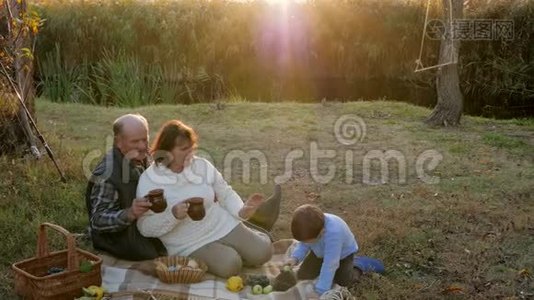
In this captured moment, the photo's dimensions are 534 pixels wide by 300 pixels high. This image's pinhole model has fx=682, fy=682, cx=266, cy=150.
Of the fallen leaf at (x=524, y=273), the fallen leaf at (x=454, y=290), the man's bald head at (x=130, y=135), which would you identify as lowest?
the fallen leaf at (x=454, y=290)

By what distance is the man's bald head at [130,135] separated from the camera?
4.56m

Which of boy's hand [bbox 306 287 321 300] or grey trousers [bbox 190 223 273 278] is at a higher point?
grey trousers [bbox 190 223 273 278]

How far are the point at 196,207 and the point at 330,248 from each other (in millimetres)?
865

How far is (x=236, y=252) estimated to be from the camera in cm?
457

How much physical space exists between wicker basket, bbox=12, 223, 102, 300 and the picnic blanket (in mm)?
195

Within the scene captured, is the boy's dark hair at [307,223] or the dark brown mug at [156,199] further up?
the dark brown mug at [156,199]

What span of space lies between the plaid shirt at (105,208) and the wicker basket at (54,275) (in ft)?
0.95

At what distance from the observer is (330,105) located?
11.4 metres

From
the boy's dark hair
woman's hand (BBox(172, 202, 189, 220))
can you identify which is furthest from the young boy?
woman's hand (BBox(172, 202, 189, 220))

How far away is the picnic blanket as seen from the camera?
411cm

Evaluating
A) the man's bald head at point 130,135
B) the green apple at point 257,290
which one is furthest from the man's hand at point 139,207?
the green apple at point 257,290

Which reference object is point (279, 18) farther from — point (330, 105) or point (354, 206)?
point (354, 206)

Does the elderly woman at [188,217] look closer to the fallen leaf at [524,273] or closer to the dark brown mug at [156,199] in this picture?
the dark brown mug at [156,199]

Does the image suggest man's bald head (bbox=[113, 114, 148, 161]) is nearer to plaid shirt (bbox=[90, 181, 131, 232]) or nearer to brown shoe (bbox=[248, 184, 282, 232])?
plaid shirt (bbox=[90, 181, 131, 232])
